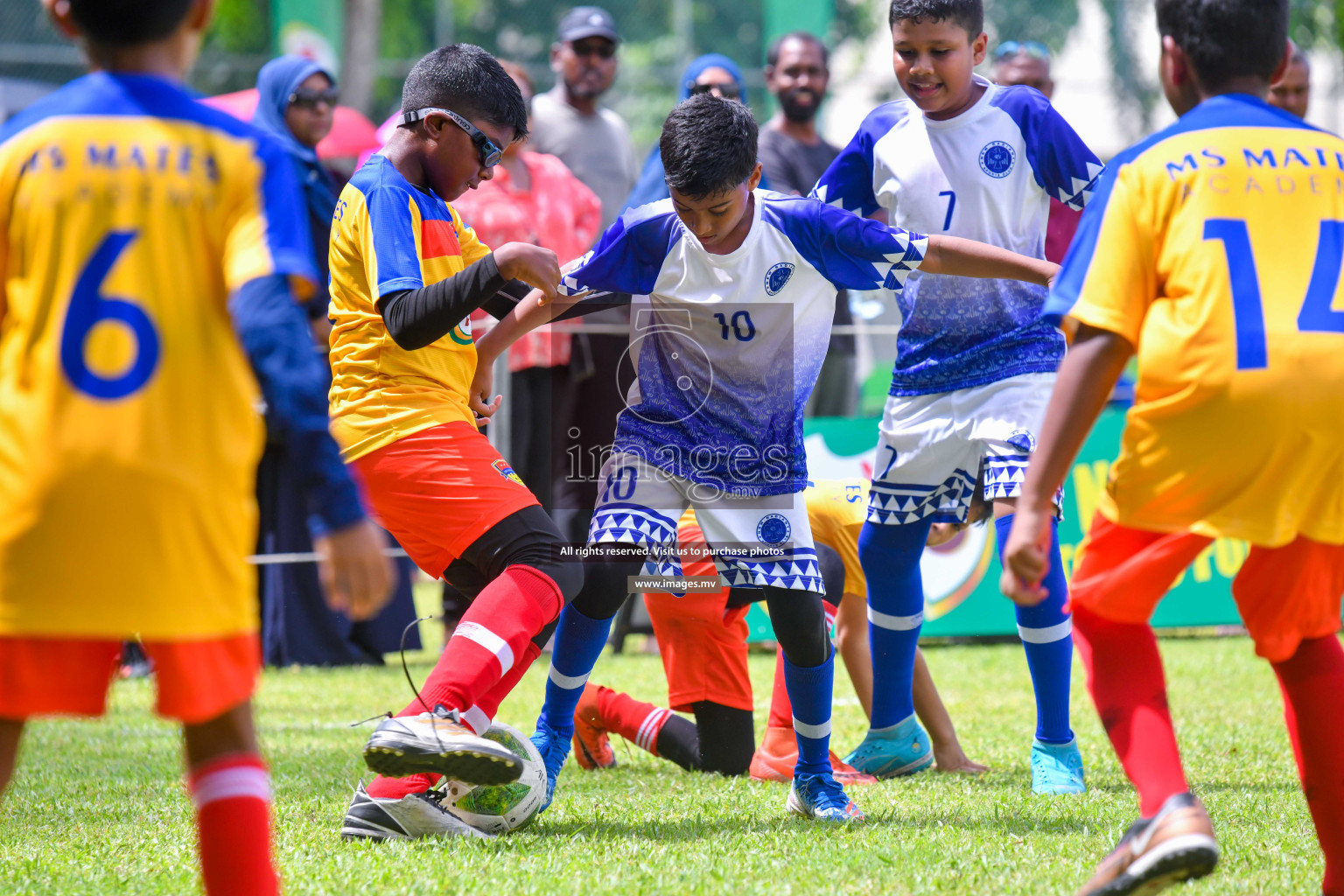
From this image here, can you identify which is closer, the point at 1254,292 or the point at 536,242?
→ the point at 1254,292

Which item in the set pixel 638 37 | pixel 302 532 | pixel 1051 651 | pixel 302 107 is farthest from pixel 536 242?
pixel 638 37

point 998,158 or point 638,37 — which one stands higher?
point 638,37

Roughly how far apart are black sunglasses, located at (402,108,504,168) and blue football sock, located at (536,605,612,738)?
124 cm

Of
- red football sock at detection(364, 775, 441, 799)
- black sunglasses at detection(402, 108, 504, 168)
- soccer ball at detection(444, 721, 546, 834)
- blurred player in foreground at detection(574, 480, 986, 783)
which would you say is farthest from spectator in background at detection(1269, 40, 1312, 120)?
red football sock at detection(364, 775, 441, 799)

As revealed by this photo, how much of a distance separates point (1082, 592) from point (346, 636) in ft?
17.2

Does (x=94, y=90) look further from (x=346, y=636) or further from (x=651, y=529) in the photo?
(x=346, y=636)

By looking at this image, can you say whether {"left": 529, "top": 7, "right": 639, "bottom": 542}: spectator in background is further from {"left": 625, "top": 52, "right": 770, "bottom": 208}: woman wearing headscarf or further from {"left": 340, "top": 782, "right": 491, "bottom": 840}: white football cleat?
{"left": 340, "top": 782, "right": 491, "bottom": 840}: white football cleat

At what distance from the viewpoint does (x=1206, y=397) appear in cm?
238

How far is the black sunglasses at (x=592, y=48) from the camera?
772 cm

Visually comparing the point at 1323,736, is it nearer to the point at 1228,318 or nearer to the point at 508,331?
the point at 1228,318

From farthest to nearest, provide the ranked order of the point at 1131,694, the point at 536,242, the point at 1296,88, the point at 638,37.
A: the point at 638,37 → the point at 1296,88 → the point at 536,242 → the point at 1131,694

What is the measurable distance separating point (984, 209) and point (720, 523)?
1.32 metres

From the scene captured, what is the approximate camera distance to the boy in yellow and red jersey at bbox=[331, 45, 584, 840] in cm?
330

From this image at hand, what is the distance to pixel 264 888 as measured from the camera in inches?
83.0
